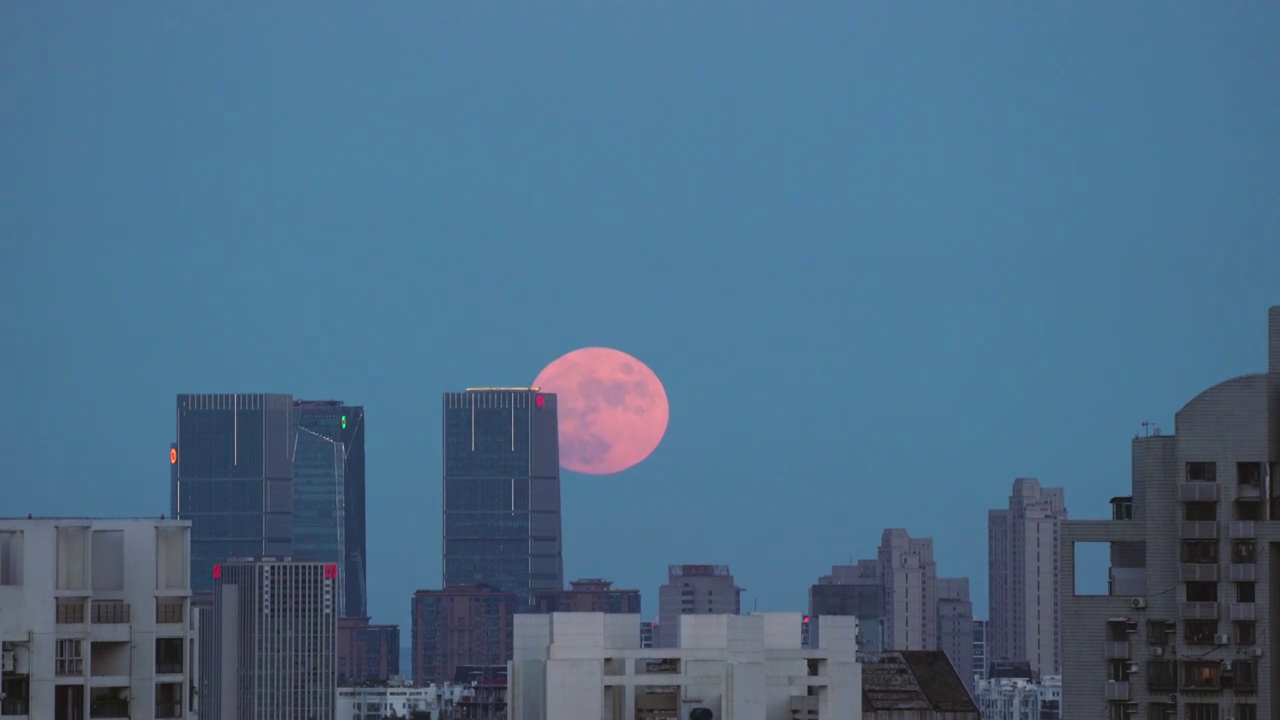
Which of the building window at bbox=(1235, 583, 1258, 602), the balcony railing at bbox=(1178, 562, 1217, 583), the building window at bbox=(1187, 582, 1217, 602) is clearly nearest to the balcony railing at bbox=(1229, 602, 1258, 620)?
the building window at bbox=(1235, 583, 1258, 602)

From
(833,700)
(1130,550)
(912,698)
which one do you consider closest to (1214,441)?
(1130,550)

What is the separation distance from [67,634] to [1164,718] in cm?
4117

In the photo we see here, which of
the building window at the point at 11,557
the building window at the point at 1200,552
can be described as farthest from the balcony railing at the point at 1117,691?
the building window at the point at 11,557

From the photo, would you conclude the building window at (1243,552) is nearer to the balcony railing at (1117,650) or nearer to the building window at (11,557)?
the balcony railing at (1117,650)

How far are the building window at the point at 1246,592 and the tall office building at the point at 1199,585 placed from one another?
0.05 meters

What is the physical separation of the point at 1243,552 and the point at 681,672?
29758mm

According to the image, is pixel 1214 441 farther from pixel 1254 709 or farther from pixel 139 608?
pixel 139 608

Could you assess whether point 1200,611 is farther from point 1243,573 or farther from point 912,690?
point 912,690

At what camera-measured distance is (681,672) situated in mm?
109312

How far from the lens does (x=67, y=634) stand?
280ft

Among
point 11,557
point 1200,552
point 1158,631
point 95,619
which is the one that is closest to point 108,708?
point 95,619

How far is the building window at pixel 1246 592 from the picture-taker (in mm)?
88938

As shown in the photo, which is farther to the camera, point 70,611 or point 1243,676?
point 1243,676

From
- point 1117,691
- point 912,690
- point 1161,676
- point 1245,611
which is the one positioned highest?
point 1245,611
